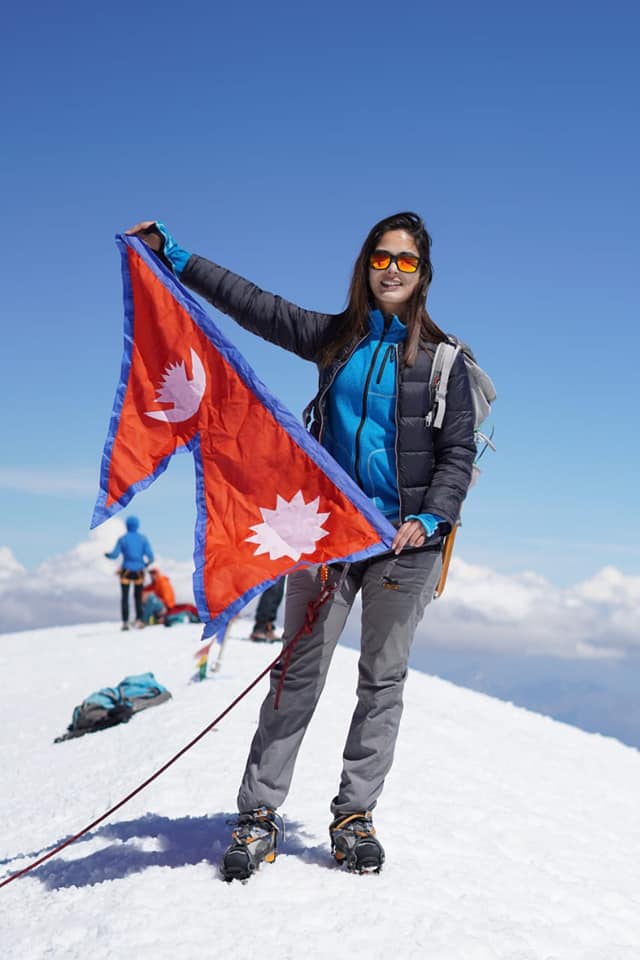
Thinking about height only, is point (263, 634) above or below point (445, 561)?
below

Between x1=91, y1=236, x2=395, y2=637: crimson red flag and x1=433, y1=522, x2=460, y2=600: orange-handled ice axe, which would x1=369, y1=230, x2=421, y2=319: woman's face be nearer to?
x1=91, y1=236, x2=395, y2=637: crimson red flag

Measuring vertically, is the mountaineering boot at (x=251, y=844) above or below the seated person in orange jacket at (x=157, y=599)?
below

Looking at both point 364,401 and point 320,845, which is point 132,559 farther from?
point 364,401

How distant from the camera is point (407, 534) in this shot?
380 centimetres

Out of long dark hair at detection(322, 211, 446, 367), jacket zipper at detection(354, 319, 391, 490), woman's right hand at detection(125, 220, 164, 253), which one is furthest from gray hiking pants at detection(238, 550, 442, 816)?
woman's right hand at detection(125, 220, 164, 253)

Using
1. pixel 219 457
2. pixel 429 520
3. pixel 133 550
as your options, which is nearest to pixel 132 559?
pixel 133 550

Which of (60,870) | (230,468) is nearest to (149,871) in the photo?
(60,870)

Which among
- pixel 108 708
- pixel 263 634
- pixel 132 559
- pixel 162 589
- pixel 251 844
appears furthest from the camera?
pixel 162 589

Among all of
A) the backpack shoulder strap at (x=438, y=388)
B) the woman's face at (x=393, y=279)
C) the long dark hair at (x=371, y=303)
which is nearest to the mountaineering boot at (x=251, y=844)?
the backpack shoulder strap at (x=438, y=388)

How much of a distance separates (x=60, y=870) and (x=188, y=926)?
49.9 inches

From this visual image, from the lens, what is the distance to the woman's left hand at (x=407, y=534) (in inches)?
149

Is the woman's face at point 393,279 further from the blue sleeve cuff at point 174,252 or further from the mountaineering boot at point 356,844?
the mountaineering boot at point 356,844

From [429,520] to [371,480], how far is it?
366mm

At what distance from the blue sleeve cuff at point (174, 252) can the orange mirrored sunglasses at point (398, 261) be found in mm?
955
